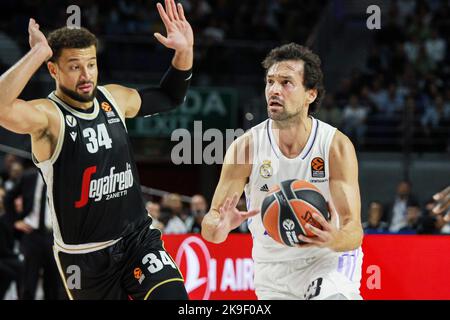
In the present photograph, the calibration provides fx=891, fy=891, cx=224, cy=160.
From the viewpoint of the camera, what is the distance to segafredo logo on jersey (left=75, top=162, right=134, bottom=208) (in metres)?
6.18

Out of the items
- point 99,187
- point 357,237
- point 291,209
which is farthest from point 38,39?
point 357,237

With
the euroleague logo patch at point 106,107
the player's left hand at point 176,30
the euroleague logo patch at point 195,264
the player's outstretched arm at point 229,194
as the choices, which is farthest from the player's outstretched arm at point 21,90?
the euroleague logo patch at point 195,264

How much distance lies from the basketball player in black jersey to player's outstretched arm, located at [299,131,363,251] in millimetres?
1139

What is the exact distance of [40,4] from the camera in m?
18.8

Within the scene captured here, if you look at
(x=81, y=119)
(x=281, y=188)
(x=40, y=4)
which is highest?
(x=40, y=4)

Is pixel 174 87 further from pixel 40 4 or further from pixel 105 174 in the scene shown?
pixel 40 4

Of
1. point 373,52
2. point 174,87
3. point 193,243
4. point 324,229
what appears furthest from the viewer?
point 373,52

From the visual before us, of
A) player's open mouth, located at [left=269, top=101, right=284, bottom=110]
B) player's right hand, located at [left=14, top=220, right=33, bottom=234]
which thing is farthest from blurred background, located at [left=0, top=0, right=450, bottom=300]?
player's open mouth, located at [left=269, top=101, right=284, bottom=110]

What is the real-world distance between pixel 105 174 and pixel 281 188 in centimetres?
127

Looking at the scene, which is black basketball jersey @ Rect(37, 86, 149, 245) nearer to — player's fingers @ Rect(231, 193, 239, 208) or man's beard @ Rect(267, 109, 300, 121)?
player's fingers @ Rect(231, 193, 239, 208)

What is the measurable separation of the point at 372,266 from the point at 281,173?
3374 mm

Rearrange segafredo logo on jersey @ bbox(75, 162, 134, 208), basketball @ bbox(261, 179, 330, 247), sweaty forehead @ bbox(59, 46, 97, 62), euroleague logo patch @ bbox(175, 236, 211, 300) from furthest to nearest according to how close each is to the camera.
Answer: euroleague logo patch @ bbox(175, 236, 211, 300)
sweaty forehead @ bbox(59, 46, 97, 62)
segafredo logo on jersey @ bbox(75, 162, 134, 208)
basketball @ bbox(261, 179, 330, 247)

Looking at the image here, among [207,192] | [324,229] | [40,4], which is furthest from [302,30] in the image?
[324,229]

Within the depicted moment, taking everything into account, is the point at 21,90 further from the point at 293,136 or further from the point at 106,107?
the point at 293,136
